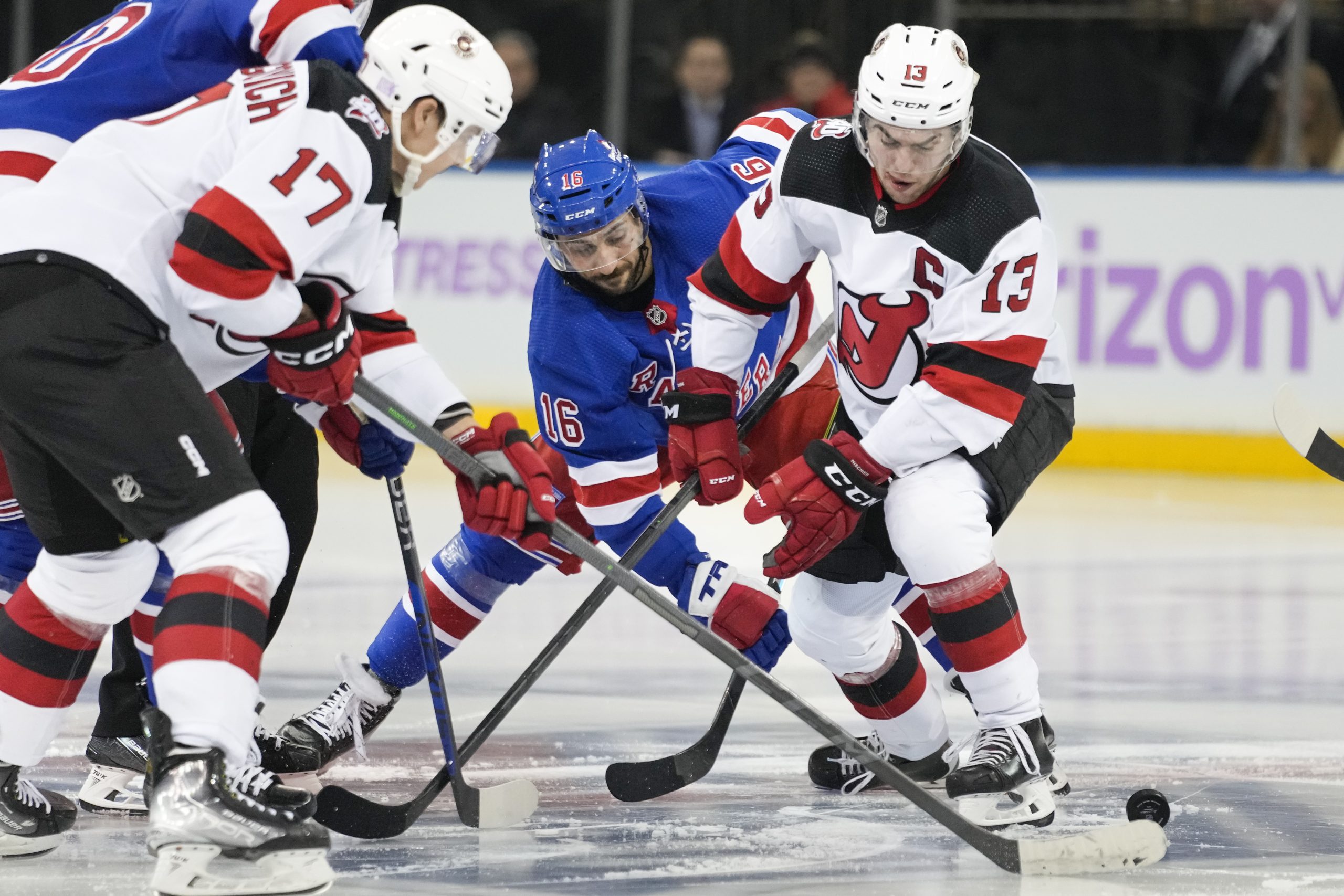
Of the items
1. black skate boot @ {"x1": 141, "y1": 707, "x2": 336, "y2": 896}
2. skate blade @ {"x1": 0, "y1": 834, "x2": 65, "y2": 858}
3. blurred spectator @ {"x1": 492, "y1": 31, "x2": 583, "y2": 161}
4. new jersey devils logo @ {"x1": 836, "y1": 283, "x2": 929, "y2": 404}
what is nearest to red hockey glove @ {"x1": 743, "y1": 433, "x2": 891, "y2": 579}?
new jersey devils logo @ {"x1": 836, "y1": 283, "x2": 929, "y2": 404}

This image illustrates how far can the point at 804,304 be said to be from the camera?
3.31 metres

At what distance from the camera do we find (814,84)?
274 inches

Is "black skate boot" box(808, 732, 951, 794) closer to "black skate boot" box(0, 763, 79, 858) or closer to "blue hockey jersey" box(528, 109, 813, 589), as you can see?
"blue hockey jersey" box(528, 109, 813, 589)

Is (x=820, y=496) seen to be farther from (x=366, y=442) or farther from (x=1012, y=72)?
(x=1012, y=72)

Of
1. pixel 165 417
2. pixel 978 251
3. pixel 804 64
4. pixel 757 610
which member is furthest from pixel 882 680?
pixel 804 64

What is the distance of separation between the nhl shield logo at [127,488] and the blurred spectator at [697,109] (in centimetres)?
526

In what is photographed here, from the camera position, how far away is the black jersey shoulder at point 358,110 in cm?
223

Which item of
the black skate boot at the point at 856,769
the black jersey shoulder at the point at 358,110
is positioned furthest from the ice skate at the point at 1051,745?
the black jersey shoulder at the point at 358,110

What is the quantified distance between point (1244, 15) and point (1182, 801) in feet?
15.7

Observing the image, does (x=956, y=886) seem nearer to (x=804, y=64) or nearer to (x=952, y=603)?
(x=952, y=603)

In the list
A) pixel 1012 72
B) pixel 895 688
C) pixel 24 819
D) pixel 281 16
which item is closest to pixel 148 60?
pixel 281 16

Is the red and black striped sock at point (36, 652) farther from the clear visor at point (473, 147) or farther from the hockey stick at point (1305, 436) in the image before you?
the hockey stick at point (1305, 436)

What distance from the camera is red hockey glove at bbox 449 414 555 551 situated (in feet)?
8.29

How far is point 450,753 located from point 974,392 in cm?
90
